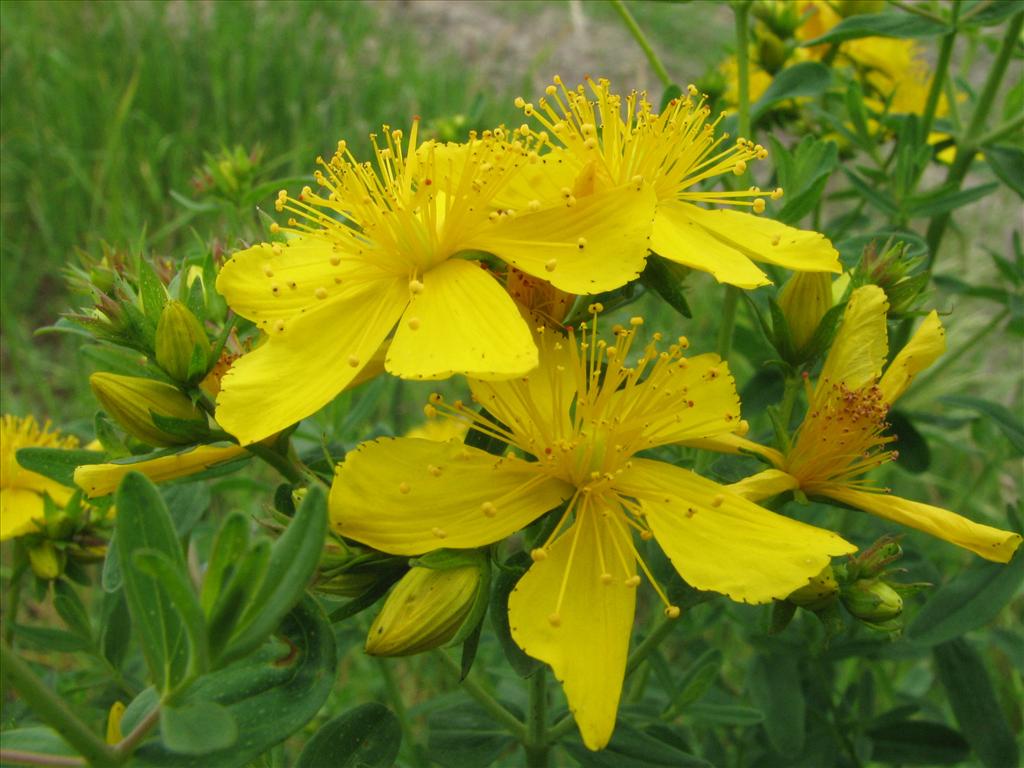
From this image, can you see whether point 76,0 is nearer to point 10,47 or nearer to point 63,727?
point 10,47

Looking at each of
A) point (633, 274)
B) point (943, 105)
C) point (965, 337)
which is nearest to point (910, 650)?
point (633, 274)

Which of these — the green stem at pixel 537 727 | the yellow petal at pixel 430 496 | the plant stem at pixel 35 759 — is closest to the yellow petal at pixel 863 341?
the yellow petal at pixel 430 496

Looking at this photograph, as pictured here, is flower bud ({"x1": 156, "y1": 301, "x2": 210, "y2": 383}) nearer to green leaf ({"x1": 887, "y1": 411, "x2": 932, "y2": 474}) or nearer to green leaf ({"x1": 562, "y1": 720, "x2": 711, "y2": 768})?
green leaf ({"x1": 562, "y1": 720, "x2": 711, "y2": 768})

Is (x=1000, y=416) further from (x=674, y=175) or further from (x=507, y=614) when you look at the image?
(x=507, y=614)

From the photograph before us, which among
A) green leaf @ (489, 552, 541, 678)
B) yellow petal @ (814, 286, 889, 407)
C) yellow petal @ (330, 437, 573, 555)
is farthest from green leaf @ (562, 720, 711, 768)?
yellow petal @ (814, 286, 889, 407)

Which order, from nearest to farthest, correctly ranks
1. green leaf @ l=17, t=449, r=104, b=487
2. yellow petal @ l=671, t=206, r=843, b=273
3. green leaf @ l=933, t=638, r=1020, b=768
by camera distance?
yellow petal @ l=671, t=206, r=843, b=273, green leaf @ l=17, t=449, r=104, b=487, green leaf @ l=933, t=638, r=1020, b=768
